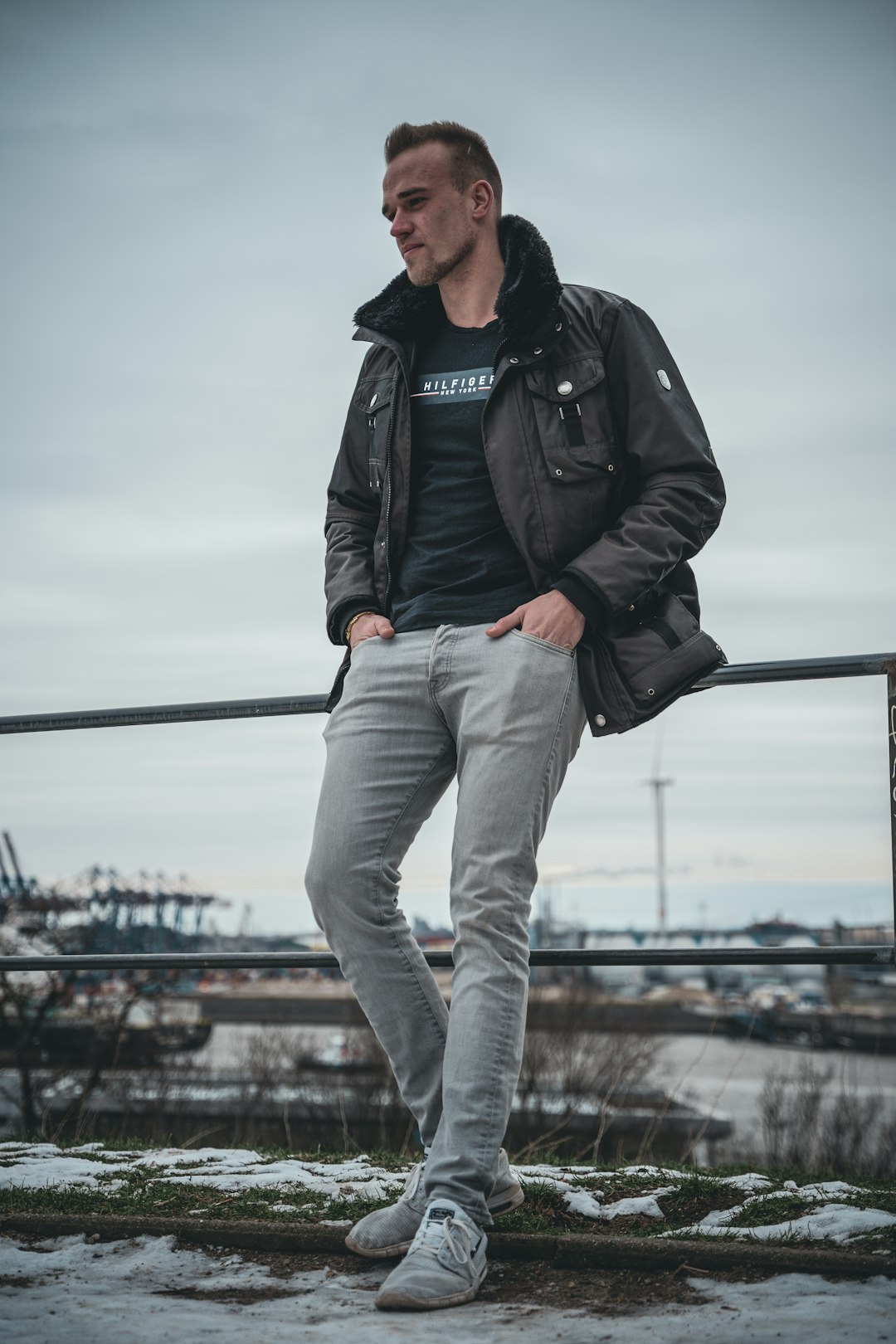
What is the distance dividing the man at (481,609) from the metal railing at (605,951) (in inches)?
11.8

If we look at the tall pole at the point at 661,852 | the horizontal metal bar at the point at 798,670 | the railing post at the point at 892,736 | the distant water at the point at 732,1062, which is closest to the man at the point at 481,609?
the horizontal metal bar at the point at 798,670

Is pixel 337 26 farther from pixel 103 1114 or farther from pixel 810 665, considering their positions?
pixel 103 1114

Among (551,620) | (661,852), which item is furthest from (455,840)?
(661,852)

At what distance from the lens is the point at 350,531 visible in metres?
2.63

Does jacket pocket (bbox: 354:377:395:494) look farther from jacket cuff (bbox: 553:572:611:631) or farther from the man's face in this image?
jacket cuff (bbox: 553:572:611:631)

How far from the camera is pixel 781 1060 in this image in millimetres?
82938

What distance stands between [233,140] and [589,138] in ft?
29.0

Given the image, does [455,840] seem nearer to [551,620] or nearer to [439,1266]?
[551,620]

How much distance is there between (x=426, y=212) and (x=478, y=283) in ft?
0.59

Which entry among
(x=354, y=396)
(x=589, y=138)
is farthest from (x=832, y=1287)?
(x=589, y=138)

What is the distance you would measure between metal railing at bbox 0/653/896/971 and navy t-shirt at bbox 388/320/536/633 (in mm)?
497

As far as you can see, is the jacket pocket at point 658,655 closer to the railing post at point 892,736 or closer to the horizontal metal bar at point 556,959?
the railing post at point 892,736

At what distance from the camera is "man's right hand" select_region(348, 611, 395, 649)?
2.34m

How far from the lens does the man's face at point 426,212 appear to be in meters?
2.38
